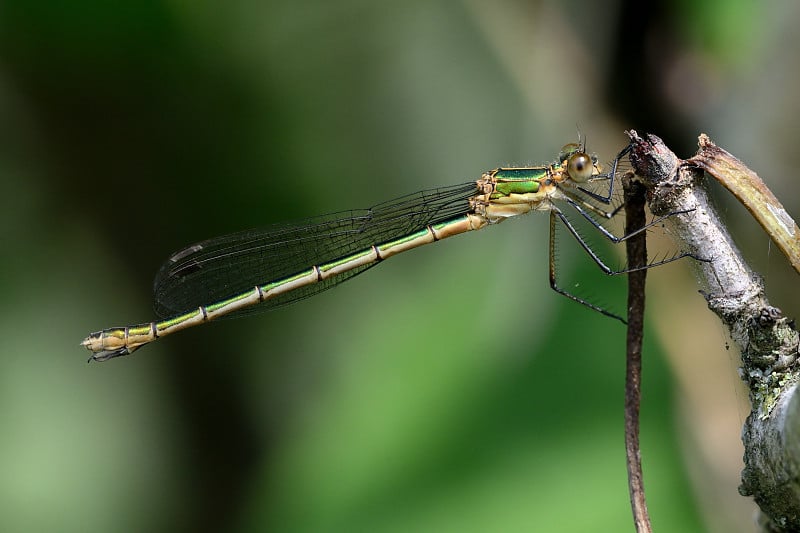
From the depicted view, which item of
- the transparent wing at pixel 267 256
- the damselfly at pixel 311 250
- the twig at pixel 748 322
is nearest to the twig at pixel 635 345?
the twig at pixel 748 322

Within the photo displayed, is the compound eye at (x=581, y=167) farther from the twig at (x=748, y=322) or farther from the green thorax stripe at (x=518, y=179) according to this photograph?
the twig at (x=748, y=322)

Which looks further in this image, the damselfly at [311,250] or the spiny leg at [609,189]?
the damselfly at [311,250]

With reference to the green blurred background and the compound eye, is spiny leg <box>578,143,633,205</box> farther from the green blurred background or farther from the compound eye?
the green blurred background

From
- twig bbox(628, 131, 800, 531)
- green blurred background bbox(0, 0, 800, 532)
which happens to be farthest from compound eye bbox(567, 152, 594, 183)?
twig bbox(628, 131, 800, 531)

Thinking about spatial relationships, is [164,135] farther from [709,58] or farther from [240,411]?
[709,58]

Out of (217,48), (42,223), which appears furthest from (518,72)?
(42,223)

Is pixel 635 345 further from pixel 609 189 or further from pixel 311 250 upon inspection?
pixel 311 250

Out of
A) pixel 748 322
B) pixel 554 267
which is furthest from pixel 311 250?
pixel 748 322
